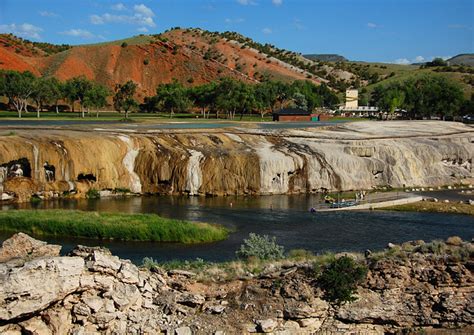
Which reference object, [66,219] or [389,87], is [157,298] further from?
[389,87]

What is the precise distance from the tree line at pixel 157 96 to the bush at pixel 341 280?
286 feet

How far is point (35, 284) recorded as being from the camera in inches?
697

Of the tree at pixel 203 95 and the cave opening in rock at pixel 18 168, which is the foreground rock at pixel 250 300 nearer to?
the cave opening in rock at pixel 18 168

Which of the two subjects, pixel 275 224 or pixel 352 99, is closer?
pixel 275 224

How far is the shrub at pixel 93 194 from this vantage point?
55.5m

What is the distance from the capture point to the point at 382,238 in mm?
40500

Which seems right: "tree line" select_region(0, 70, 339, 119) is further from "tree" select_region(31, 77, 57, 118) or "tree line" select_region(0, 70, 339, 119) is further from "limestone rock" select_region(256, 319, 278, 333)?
"limestone rock" select_region(256, 319, 278, 333)

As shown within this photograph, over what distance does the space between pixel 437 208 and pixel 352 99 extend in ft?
381

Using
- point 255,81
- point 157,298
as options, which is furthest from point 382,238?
point 255,81

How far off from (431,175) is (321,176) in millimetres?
14433

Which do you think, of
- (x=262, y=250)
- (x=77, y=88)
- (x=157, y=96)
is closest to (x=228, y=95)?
(x=157, y=96)

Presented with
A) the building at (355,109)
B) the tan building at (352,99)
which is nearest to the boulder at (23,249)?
the building at (355,109)

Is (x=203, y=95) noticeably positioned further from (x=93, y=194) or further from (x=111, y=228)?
(x=111, y=228)

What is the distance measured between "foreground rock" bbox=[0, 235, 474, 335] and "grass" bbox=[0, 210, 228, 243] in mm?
18078
